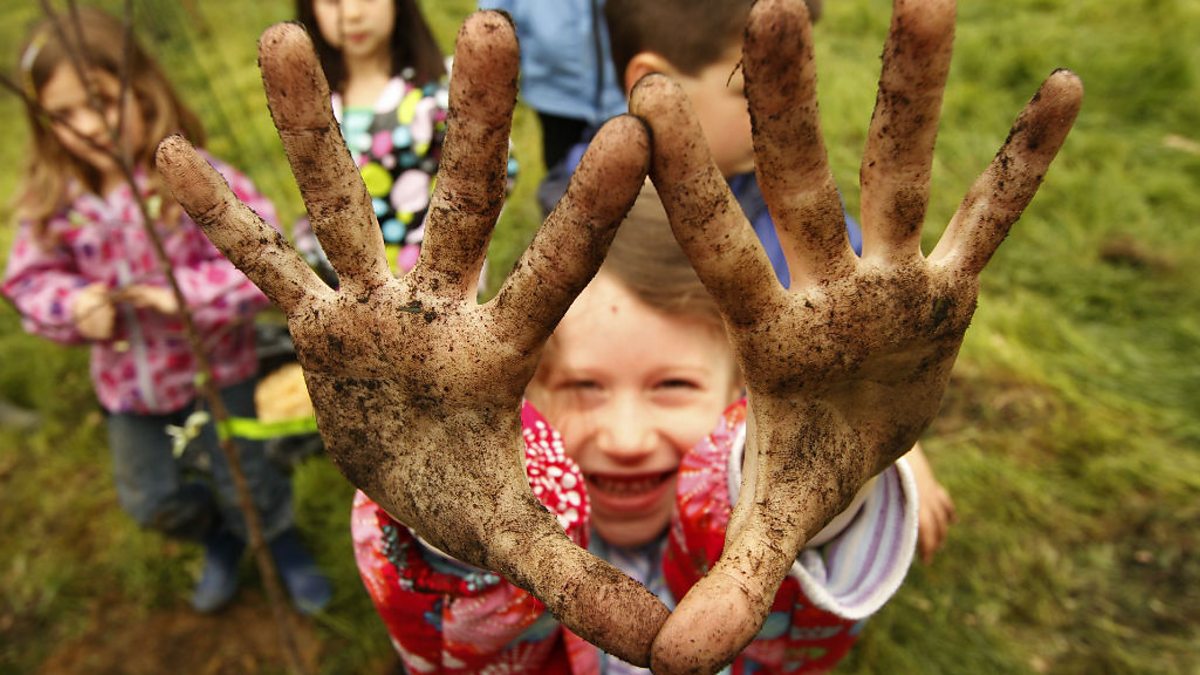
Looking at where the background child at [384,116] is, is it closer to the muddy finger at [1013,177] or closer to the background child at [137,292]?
the background child at [137,292]

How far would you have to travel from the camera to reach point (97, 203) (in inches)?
75.4

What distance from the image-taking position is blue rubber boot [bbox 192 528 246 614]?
6.88 ft

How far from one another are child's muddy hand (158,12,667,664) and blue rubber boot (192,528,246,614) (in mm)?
1643

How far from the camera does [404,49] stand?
7.29 ft

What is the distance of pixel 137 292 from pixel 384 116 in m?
0.70

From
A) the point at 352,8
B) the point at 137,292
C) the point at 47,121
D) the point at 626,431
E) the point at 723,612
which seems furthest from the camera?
the point at 352,8

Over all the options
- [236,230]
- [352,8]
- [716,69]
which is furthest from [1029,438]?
[236,230]

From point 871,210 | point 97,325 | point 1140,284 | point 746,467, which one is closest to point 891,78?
point 871,210

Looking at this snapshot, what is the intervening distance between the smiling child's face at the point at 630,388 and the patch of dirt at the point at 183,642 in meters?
1.15

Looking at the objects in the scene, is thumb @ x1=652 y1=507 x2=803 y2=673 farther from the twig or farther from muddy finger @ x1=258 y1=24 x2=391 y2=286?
the twig

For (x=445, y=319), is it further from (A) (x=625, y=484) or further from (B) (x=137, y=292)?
(B) (x=137, y=292)

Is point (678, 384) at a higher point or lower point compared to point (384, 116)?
lower

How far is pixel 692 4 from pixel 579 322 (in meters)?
0.70

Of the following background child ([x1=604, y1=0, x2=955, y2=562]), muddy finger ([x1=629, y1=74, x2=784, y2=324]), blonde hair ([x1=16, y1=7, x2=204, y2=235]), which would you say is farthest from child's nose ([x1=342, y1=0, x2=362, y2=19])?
muddy finger ([x1=629, y1=74, x2=784, y2=324])
